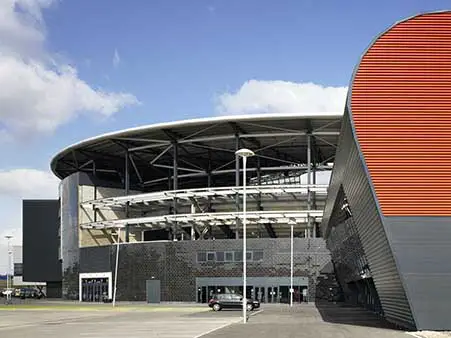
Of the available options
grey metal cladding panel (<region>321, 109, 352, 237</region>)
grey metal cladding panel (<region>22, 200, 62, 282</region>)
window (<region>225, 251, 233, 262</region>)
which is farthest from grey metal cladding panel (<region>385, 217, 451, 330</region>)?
grey metal cladding panel (<region>22, 200, 62, 282</region>)

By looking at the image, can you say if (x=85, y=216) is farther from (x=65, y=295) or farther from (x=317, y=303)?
(x=317, y=303)

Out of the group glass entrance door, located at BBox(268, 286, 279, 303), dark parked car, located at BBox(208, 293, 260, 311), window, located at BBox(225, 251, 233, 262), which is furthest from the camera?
window, located at BBox(225, 251, 233, 262)

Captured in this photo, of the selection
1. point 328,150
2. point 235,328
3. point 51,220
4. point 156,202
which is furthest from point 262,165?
point 235,328

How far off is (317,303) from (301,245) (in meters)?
5.80

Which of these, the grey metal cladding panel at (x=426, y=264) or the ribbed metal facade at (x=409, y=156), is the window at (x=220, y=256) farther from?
the grey metal cladding panel at (x=426, y=264)

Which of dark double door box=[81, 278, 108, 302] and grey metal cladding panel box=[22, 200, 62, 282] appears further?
grey metal cladding panel box=[22, 200, 62, 282]

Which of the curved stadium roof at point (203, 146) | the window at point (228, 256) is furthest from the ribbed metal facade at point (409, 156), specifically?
the window at point (228, 256)

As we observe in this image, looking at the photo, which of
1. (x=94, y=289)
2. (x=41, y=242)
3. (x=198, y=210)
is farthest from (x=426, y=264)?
(x=41, y=242)

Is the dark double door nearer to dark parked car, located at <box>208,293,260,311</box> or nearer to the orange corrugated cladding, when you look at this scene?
dark parked car, located at <box>208,293,260,311</box>

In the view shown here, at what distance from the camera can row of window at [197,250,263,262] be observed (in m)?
67.1

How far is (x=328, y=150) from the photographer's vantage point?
78.8m

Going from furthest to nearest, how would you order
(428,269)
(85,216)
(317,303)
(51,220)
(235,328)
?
(51,220), (85,216), (317,303), (235,328), (428,269)

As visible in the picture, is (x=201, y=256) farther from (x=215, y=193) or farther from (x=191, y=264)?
(x=215, y=193)

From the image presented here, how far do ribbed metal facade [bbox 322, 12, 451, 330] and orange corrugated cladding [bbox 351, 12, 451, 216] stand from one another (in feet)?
0.13
